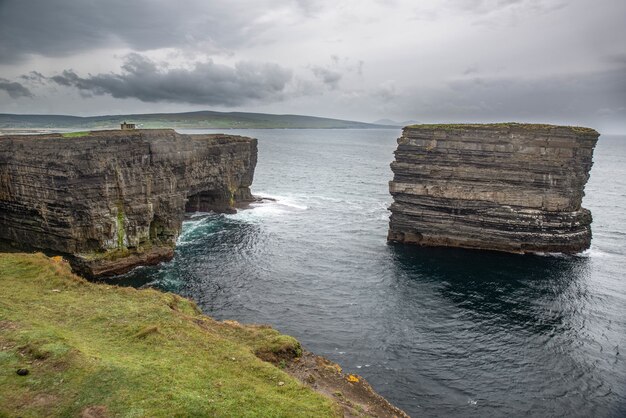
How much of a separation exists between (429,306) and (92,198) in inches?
1618

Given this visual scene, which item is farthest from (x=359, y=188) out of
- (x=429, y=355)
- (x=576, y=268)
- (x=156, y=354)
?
(x=156, y=354)

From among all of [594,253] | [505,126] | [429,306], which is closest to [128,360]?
[429,306]

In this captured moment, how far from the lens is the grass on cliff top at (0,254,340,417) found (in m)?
19.6

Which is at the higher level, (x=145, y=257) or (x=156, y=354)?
(x=156, y=354)

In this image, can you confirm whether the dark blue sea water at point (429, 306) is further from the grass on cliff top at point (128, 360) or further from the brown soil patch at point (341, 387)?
the grass on cliff top at point (128, 360)

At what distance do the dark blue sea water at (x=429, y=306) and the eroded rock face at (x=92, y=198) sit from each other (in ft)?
14.5

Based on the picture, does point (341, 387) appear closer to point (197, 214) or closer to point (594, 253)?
point (594, 253)

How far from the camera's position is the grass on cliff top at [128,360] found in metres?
19.6

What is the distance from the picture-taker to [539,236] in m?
65.8

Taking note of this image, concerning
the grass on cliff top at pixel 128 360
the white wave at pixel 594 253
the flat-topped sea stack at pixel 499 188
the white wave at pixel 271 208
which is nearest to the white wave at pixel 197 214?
the white wave at pixel 271 208

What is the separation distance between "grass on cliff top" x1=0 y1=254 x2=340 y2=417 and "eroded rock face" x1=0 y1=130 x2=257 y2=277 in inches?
826

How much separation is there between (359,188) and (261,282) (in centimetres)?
7434

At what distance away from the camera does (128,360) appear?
22.6 m

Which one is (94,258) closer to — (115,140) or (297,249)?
(115,140)
